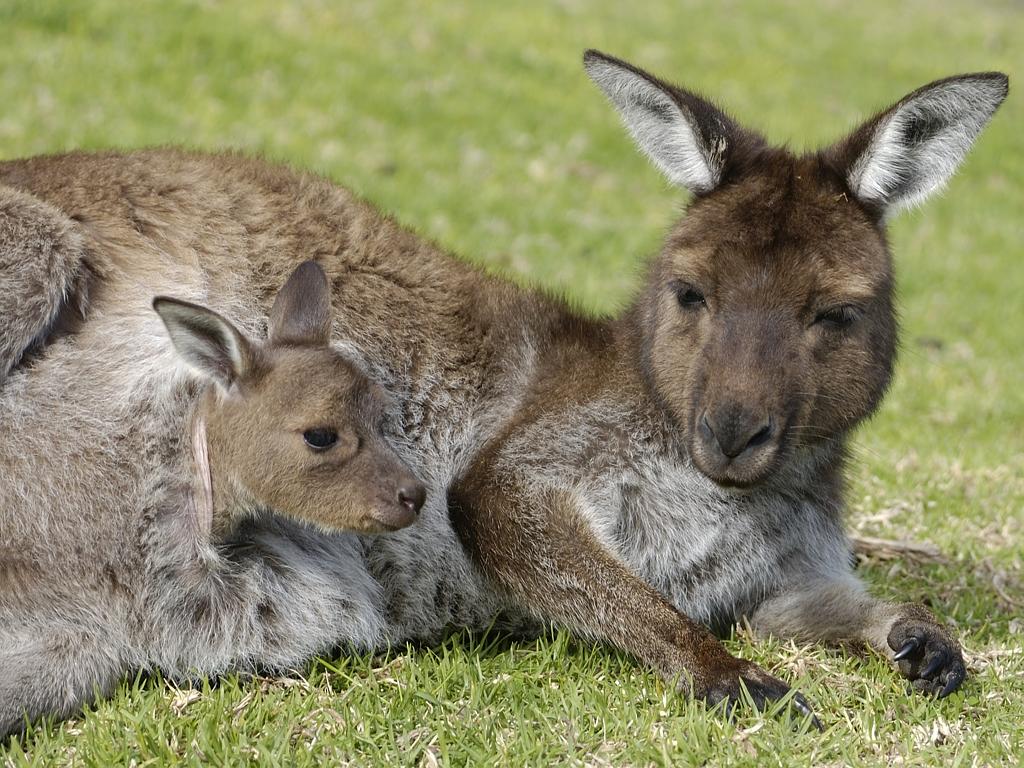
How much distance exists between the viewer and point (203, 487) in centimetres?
414

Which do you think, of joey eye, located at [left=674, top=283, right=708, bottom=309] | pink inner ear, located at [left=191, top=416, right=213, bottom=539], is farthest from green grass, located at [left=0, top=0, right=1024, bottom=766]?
joey eye, located at [left=674, top=283, right=708, bottom=309]

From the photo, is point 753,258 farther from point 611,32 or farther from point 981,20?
point 981,20

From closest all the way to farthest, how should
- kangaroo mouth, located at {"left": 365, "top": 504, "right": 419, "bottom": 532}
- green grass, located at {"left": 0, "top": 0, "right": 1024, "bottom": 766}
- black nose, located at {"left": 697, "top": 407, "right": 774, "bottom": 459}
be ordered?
1. green grass, located at {"left": 0, "top": 0, "right": 1024, "bottom": 766}
2. kangaroo mouth, located at {"left": 365, "top": 504, "right": 419, "bottom": 532}
3. black nose, located at {"left": 697, "top": 407, "right": 774, "bottom": 459}

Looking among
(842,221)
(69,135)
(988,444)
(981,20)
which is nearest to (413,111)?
(69,135)

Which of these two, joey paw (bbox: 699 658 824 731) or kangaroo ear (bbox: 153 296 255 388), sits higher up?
kangaroo ear (bbox: 153 296 255 388)

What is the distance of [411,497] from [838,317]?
1596 millimetres

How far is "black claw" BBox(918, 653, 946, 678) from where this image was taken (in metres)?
4.16

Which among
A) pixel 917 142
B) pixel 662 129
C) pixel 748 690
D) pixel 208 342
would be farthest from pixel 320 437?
pixel 917 142

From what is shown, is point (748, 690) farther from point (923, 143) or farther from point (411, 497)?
point (923, 143)

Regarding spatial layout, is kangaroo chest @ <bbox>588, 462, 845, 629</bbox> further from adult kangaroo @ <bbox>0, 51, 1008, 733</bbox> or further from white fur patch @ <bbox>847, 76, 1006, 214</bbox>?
white fur patch @ <bbox>847, 76, 1006, 214</bbox>

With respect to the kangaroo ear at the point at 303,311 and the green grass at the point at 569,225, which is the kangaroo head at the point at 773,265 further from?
the kangaroo ear at the point at 303,311

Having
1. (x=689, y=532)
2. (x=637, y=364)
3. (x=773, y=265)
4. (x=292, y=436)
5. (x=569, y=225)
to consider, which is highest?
(x=773, y=265)

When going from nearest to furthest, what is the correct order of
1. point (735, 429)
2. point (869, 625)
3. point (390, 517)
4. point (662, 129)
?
point (390, 517) → point (735, 429) → point (869, 625) → point (662, 129)

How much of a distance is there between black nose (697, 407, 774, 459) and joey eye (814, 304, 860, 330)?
462 mm
